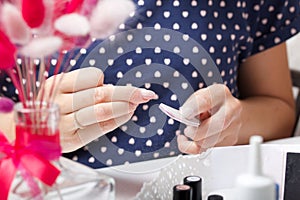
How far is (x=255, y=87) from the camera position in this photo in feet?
3.21

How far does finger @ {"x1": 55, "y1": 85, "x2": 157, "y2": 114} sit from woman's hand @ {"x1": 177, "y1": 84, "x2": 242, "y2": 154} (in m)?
0.06

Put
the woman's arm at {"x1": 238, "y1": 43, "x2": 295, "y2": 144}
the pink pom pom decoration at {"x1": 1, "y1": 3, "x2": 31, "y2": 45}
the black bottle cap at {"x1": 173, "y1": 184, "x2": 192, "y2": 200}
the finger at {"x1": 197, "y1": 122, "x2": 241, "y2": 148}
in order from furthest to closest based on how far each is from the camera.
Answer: the woman's arm at {"x1": 238, "y1": 43, "x2": 295, "y2": 144}, the finger at {"x1": 197, "y1": 122, "x2": 241, "y2": 148}, the black bottle cap at {"x1": 173, "y1": 184, "x2": 192, "y2": 200}, the pink pom pom decoration at {"x1": 1, "y1": 3, "x2": 31, "y2": 45}

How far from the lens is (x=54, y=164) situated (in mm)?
430

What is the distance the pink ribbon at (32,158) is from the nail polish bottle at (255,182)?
13 centimetres

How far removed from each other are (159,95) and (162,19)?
0.13 m

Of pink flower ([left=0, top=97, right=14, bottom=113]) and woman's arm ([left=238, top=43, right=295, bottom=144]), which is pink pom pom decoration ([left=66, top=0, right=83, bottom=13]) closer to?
pink flower ([left=0, top=97, right=14, bottom=113])

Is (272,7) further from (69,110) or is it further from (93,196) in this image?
(93,196)

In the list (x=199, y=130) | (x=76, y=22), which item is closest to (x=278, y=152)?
(x=199, y=130)

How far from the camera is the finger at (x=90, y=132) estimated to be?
61cm

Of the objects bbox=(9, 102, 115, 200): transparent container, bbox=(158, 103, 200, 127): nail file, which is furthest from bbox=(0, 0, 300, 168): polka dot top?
bbox=(9, 102, 115, 200): transparent container

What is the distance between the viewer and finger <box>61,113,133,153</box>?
1.99 feet

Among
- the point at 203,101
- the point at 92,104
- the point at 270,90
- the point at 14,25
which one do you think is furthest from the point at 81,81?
the point at 270,90

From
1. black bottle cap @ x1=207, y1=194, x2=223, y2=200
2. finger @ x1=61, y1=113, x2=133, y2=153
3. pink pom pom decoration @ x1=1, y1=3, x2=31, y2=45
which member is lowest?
black bottle cap @ x1=207, y1=194, x2=223, y2=200

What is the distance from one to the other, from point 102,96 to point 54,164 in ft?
0.54
